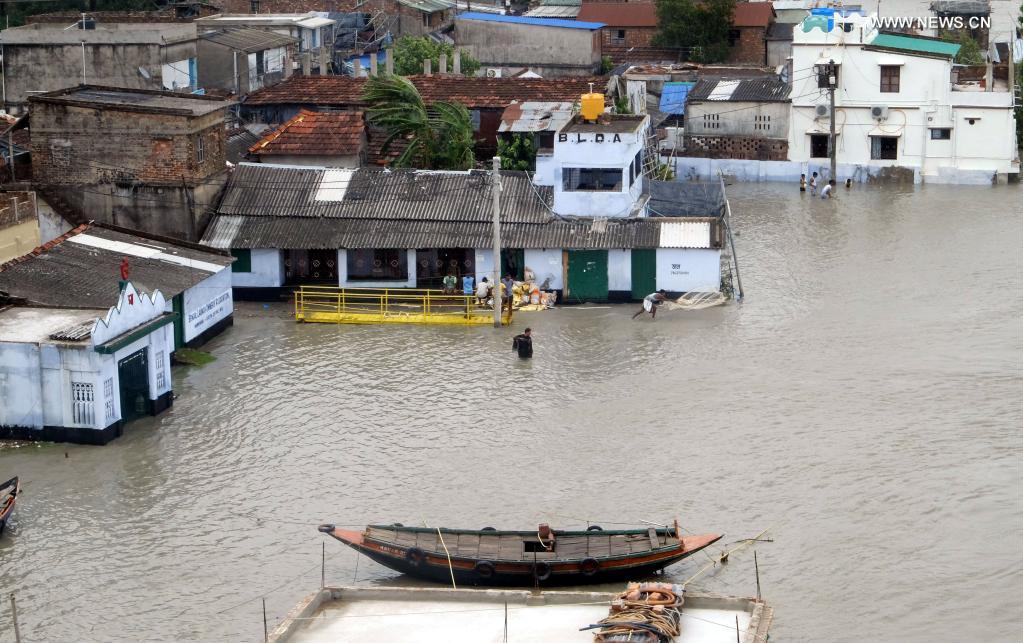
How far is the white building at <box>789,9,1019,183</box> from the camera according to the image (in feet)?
168

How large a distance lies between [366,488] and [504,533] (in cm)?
446

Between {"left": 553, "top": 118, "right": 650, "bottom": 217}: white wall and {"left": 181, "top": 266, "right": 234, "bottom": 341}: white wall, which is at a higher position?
{"left": 553, "top": 118, "right": 650, "bottom": 217}: white wall

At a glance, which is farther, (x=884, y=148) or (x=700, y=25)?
(x=700, y=25)

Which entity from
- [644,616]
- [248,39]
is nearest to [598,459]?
[644,616]

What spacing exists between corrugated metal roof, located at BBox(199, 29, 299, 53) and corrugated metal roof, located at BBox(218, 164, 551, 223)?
52.9 ft

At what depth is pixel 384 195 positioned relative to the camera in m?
40.2

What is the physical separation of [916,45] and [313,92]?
71.0ft

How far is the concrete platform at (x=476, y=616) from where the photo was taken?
2003 centimetres

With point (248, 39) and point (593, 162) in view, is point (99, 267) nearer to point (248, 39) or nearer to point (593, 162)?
point (593, 162)

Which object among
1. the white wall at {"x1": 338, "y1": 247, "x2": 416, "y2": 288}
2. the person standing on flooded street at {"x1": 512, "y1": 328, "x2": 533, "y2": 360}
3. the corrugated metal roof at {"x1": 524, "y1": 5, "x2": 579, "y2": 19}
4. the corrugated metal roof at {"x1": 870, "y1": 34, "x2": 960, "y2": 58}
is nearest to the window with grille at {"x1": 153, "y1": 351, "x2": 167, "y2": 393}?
the person standing on flooded street at {"x1": 512, "y1": 328, "x2": 533, "y2": 360}

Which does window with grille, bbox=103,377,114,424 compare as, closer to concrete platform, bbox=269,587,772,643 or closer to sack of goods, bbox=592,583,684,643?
concrete platform, bbox=269,587,772,643

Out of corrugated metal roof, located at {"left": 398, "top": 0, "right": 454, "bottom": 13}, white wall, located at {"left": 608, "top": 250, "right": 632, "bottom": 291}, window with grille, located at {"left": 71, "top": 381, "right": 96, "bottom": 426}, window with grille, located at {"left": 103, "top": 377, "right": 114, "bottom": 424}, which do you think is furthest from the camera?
corrugated metal roof, located at {"left": 398, "top": 0, "right": 454, "bottom": 13}

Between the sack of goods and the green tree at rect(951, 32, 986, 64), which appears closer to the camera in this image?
the sack of goods

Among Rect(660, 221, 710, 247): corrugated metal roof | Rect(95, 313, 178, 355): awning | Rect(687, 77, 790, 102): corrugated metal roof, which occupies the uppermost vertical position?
Rect(687, 77, 790, 102): corrugated metal roof
